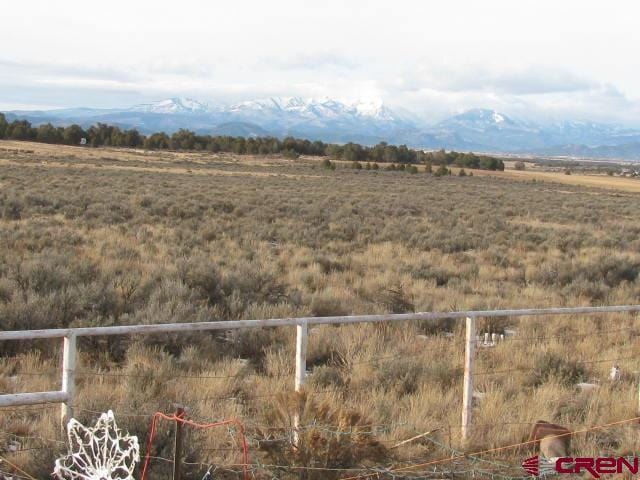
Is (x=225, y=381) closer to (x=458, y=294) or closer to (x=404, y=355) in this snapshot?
(x=404, y=355)

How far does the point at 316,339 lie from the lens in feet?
30.4

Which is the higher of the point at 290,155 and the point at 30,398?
the point at 290,155

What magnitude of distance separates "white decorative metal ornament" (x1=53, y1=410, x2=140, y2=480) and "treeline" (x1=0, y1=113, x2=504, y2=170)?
339ft

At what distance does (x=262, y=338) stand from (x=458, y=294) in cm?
560

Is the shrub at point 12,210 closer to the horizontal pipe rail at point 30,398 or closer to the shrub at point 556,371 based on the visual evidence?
the shrub at point 556,371

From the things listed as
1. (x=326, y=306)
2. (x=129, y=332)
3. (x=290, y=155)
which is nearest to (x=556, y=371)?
(x=326, y=306)

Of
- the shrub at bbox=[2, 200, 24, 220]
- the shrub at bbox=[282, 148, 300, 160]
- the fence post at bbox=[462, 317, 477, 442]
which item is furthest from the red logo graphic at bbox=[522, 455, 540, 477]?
the shrub at bbox=[282, 148, 300, 160]

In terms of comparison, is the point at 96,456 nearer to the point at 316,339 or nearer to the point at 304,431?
the point at 304,431

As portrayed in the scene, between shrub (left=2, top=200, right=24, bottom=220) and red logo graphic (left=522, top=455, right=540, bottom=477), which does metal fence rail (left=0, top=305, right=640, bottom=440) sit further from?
shrub (left=2, top=200, right=24, bottom=220)

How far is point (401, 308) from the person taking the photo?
12.6 meters

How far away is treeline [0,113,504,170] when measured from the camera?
109 m

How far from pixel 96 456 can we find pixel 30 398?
0.56 m

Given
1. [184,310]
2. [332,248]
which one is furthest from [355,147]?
[184,310]

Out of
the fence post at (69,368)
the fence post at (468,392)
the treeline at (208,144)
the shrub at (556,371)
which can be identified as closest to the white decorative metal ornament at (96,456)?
the fence post at (69,368)
